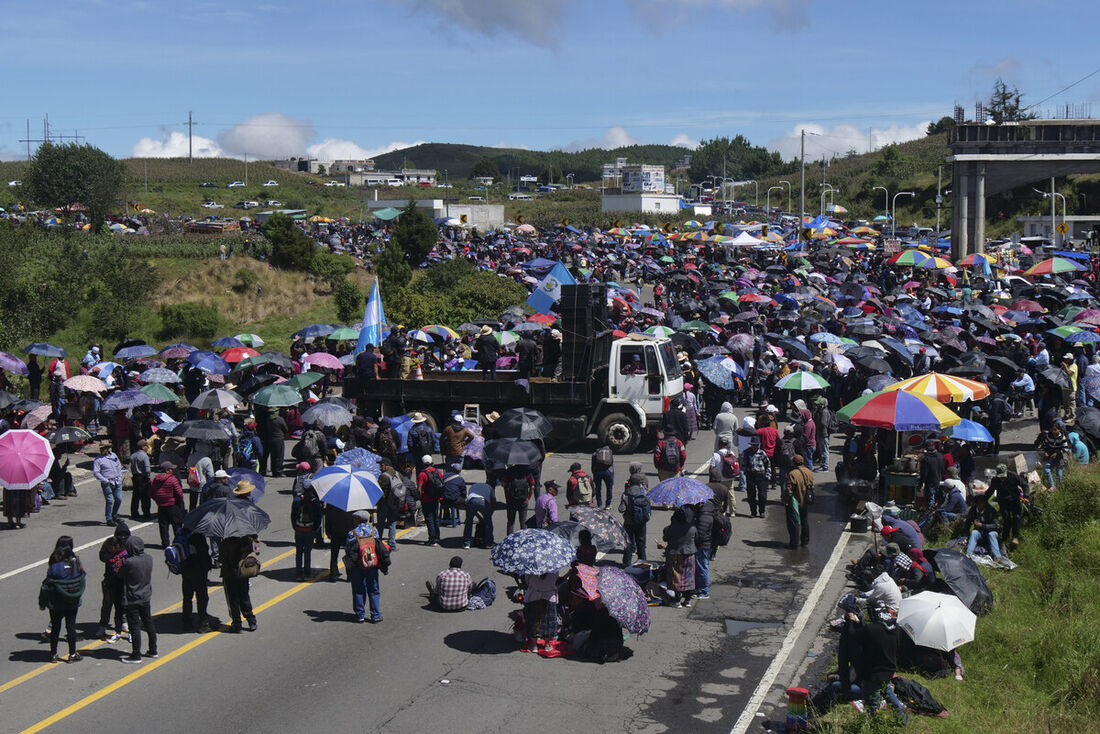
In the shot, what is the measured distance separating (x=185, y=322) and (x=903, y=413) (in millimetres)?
35068

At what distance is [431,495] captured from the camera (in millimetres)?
16641

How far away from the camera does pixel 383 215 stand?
81.8 meters

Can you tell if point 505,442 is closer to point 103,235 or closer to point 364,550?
point 364,550

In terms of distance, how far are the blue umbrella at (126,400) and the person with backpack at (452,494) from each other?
7140mm

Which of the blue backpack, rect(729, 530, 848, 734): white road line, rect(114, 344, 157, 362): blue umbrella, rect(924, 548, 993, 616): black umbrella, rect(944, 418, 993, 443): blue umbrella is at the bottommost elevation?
rect(729, 530, 848, 734): white road line

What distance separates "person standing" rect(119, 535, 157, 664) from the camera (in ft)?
38.3

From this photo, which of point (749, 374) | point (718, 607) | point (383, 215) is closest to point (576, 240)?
point (383, 215)

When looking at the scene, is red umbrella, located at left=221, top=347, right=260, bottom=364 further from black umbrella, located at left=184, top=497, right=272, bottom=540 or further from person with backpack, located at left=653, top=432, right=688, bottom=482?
black umbrella, located at left=184, top=497, right=272, bottom=540

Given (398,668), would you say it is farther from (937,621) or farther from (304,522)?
(937,621)

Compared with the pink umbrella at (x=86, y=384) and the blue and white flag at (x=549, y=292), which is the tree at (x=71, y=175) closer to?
the blue and white flag at (x=549, y=292)

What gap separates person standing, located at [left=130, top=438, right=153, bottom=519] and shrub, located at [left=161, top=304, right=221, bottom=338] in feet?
91.5

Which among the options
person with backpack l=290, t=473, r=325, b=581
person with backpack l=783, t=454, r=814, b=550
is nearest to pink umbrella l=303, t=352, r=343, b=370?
person with backpack l=290, t=473, r=325, b=581

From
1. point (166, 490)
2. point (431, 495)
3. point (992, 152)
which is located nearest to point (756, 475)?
point (431, 495)

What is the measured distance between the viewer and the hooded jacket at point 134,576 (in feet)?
38.3
